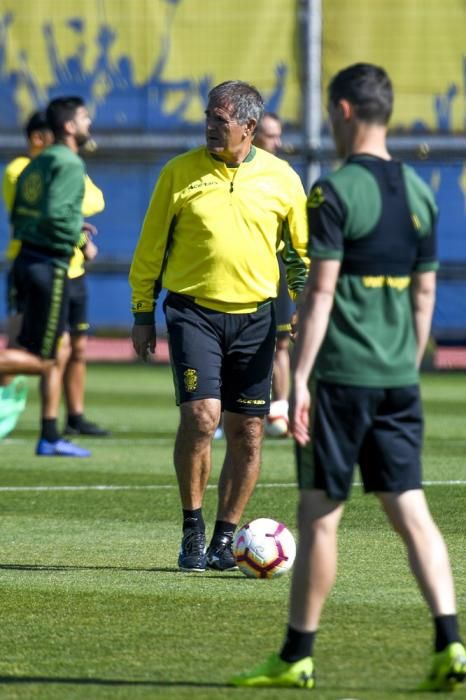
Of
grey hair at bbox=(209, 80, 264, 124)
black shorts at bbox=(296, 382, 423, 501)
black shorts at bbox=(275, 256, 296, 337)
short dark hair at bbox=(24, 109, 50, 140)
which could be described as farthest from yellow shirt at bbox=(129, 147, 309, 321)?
short dark hair at bbox=(24, 109, 50, 140)

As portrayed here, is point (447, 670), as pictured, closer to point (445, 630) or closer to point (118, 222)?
point (445, 630)

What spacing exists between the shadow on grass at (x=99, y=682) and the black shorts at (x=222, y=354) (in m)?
2.29

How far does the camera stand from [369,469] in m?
5.14

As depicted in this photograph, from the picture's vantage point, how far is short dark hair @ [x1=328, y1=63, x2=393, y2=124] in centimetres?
503

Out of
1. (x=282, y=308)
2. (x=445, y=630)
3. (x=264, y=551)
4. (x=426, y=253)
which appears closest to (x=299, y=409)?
(x=426, y=253)

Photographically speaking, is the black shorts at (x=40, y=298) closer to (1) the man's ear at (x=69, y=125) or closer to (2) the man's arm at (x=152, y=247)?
(1) the man's ear at (x=69, y=125)

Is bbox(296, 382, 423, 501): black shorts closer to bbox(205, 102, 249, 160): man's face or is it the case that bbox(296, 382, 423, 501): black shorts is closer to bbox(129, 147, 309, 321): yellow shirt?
bbox(129, 147, 309, 321): yellow shirt

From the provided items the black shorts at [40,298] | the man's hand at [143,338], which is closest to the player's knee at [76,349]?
the black shorts at [40,298]

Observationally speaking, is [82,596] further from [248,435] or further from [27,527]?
[27,527]

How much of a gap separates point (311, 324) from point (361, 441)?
0.41m

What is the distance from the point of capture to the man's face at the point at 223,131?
748 centimetres

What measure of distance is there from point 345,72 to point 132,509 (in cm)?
498

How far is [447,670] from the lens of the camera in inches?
197

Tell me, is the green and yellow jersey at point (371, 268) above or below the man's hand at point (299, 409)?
above
